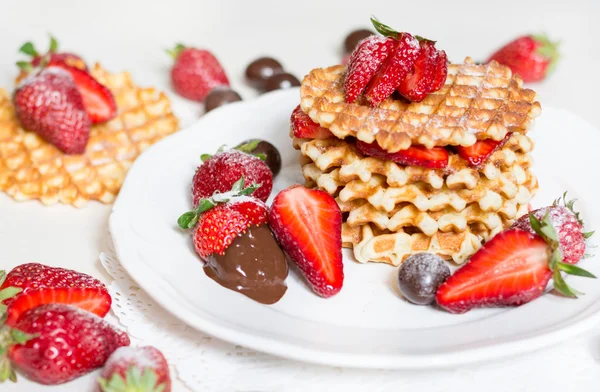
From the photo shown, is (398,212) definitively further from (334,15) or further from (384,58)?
(334,15)

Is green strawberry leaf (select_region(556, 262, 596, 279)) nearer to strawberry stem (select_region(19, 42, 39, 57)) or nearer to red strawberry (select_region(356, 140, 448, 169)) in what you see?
red strawberry (select_region(356, 140, 448, 169))

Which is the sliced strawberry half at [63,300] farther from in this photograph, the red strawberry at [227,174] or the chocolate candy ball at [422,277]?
the chocolate candy ball at [422,277]

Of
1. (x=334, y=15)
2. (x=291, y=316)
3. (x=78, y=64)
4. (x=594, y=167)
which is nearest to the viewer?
(x=291, y=316)

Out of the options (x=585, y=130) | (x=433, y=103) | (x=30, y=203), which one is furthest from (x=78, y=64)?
(x=585, y=130)

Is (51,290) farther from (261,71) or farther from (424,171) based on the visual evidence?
(261,71)

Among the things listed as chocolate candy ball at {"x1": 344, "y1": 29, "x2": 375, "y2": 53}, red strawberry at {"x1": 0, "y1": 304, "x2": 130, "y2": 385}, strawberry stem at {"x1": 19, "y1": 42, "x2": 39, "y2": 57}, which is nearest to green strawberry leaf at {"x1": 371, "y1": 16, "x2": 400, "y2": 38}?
red strawberry at {"x1": 0, "y1": 304, "x2": 130, "y2": 385}

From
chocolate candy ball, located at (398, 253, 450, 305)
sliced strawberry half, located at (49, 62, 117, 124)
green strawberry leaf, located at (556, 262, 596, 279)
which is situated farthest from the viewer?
sliced strawberry half, located at (49, 62, 117, 124)
